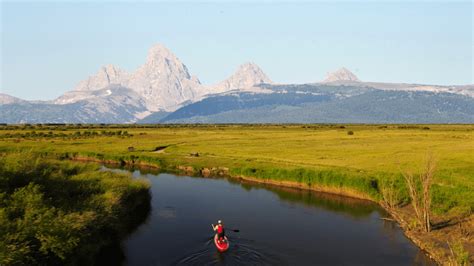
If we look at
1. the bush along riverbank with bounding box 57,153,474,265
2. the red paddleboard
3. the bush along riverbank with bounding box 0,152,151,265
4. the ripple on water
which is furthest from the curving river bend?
the bush along riverbank with bounding box 0,152,151,265

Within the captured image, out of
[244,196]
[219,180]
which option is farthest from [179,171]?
[244,196]

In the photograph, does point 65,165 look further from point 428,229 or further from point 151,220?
point 428,229

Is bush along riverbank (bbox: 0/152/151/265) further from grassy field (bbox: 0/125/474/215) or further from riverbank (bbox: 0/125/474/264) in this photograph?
riverbank (bbox: 0/125/474/264)

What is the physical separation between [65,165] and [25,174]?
17.4m

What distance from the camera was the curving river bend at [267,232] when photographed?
4066cm

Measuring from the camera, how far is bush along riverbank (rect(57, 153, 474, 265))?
4400 cm

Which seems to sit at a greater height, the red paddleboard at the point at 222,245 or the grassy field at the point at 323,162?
the grassy field at the point at 323,162

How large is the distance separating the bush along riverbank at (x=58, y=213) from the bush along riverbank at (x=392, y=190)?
96.4 feet

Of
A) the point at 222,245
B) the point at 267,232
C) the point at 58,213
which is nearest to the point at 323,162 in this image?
the point at 267,232

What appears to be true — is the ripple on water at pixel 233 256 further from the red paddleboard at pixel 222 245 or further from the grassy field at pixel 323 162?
the grassy field at pixel 323 162

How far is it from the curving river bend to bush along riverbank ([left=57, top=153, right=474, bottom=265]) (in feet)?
6.29

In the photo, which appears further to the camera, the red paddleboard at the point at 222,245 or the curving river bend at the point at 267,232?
the red paddleboard at the point at 222,245

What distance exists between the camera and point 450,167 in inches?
2857

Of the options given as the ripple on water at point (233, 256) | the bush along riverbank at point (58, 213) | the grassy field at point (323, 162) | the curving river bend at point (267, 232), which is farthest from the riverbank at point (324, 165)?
the bush along riverbank at point (58, 213)
